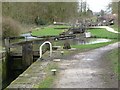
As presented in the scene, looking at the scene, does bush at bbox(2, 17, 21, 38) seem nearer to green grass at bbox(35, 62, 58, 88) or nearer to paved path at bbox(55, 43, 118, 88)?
paved path at bbox(55, 43, 118, 88)

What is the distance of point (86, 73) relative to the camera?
14.2 m

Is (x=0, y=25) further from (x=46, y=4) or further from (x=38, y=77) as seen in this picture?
(x=46, y=4)

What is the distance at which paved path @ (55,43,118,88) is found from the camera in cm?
1193

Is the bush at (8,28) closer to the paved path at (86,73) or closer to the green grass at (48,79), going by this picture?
the paved path at (86,73)

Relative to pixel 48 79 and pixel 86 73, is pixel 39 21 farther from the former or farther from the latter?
pixel 48 79

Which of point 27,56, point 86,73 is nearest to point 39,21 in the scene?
point 27,56

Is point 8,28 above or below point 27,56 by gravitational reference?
above

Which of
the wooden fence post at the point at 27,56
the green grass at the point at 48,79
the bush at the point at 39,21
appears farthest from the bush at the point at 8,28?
the bush at the point at 39,21

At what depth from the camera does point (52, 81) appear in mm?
12453

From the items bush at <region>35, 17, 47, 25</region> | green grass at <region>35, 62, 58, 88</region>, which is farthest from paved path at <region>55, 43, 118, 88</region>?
bush at <region>35, 17, 47, 25</region>

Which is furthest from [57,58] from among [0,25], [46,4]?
[46,4]

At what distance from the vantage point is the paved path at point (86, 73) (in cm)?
1193

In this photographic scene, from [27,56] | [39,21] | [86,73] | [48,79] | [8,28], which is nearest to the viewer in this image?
[48,79]

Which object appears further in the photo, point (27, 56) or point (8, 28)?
point (8, 28)
